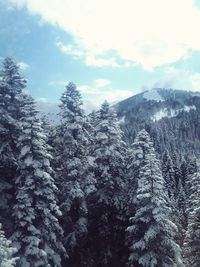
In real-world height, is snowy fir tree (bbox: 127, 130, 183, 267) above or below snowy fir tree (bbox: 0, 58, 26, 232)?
below

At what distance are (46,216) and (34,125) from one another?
21.2 ft

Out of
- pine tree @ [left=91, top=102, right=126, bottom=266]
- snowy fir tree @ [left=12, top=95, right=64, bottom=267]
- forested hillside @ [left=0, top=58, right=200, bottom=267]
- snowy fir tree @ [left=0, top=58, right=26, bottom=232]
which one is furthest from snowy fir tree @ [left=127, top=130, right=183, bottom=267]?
snowy fir tree @ [left=0, top=58, right=26, bottom=232]

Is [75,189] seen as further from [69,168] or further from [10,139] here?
[10,139]

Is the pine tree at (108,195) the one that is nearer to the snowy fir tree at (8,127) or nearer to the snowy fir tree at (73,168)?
the snowy fir tree at (73,168)

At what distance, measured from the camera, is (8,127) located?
1162 inches

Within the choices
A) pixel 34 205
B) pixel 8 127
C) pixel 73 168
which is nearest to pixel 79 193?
pixel 73 168

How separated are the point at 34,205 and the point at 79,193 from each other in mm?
6482

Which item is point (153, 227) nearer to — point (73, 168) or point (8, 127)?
point (73, 168)

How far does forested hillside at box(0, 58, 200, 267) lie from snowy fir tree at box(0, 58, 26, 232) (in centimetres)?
8

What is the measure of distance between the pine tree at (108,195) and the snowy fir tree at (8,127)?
8733 mm

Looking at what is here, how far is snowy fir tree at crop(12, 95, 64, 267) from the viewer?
963 inches

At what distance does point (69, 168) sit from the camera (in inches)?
1310

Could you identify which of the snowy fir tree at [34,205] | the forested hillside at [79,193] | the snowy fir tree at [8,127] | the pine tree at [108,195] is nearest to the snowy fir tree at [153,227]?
the forested hillside at [79,193]

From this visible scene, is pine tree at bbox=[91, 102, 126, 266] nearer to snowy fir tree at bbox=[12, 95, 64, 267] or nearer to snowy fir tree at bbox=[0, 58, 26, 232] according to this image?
snowy fir tree at bbox=[12, 95, 64, 267]
